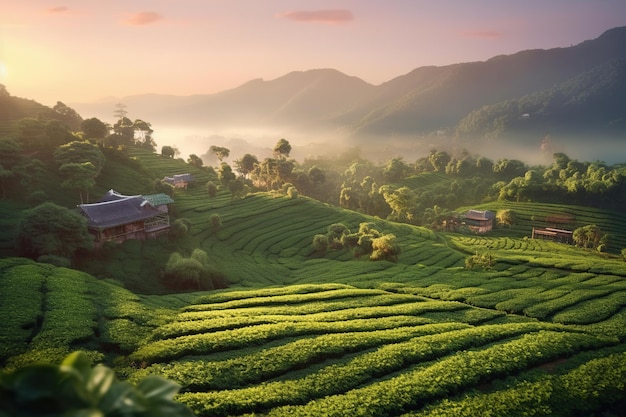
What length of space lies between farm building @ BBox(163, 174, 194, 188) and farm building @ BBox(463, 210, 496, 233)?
62240 mm

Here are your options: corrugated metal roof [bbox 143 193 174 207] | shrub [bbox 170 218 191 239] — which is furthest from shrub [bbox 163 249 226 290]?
corrugated metal roof [bbox 143 193 174 207]

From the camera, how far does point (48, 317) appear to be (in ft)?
68.2

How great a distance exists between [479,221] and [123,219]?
7363 cm

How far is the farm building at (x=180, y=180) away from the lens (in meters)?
81.4

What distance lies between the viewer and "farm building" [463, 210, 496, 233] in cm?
8969

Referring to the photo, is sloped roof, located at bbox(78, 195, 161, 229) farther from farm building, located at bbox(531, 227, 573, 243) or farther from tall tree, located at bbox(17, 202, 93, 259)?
farm building, located at bbox(531, 227, 573, 243)

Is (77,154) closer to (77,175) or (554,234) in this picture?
(77,175)

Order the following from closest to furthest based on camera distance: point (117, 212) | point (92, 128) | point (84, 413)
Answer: point (84, 413) → point (117, 212) → point (92, 128)

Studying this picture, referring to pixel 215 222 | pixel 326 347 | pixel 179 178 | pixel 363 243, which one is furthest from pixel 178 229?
pixel 326 347

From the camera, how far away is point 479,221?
90562 mm

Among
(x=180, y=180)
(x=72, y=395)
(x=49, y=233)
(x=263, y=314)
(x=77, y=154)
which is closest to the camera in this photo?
(x=72, y=395)

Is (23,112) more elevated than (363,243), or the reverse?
(23,112)

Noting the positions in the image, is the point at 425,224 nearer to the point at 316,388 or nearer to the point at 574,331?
the point at 574,331

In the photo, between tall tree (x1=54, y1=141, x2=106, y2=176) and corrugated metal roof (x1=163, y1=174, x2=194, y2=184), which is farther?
corrugated metal roof (x1=163, y1=174, x2=194, y2=184)
